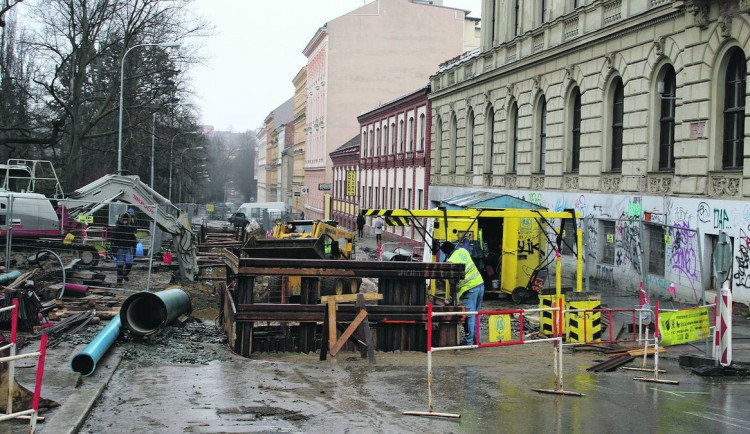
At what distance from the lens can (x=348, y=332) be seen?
12109mm

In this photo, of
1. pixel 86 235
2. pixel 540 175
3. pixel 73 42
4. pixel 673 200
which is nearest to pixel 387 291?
pixel 673 200

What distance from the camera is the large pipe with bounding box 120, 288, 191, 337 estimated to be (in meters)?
13.2

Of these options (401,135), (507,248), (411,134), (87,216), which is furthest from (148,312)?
(401,135)

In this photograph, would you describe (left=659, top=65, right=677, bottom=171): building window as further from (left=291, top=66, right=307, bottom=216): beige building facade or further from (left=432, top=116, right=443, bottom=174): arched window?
(left=291, top=66, right=307, bottom=216): beige building facade

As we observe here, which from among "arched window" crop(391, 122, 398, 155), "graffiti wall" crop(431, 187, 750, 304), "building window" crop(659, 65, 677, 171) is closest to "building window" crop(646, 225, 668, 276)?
"graffiti wall" crop(431, 187, 750, 304)

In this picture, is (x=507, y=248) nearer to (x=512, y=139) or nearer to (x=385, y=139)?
(x=512, y=139)

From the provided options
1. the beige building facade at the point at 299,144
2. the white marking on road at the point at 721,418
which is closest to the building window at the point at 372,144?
the beige building facade at the point at 299,144

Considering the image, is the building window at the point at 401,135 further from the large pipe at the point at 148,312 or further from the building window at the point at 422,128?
the large pipe at the point at 148,312

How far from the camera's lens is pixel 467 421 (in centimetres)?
868

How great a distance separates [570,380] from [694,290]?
4375 millimetres

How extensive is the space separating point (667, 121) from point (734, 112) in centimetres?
301

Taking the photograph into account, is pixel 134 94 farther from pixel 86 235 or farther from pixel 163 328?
pixel 163 328

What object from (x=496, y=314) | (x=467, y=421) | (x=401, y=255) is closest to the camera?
(x=467, y=421)

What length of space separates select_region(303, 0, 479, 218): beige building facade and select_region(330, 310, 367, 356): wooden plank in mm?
54133
